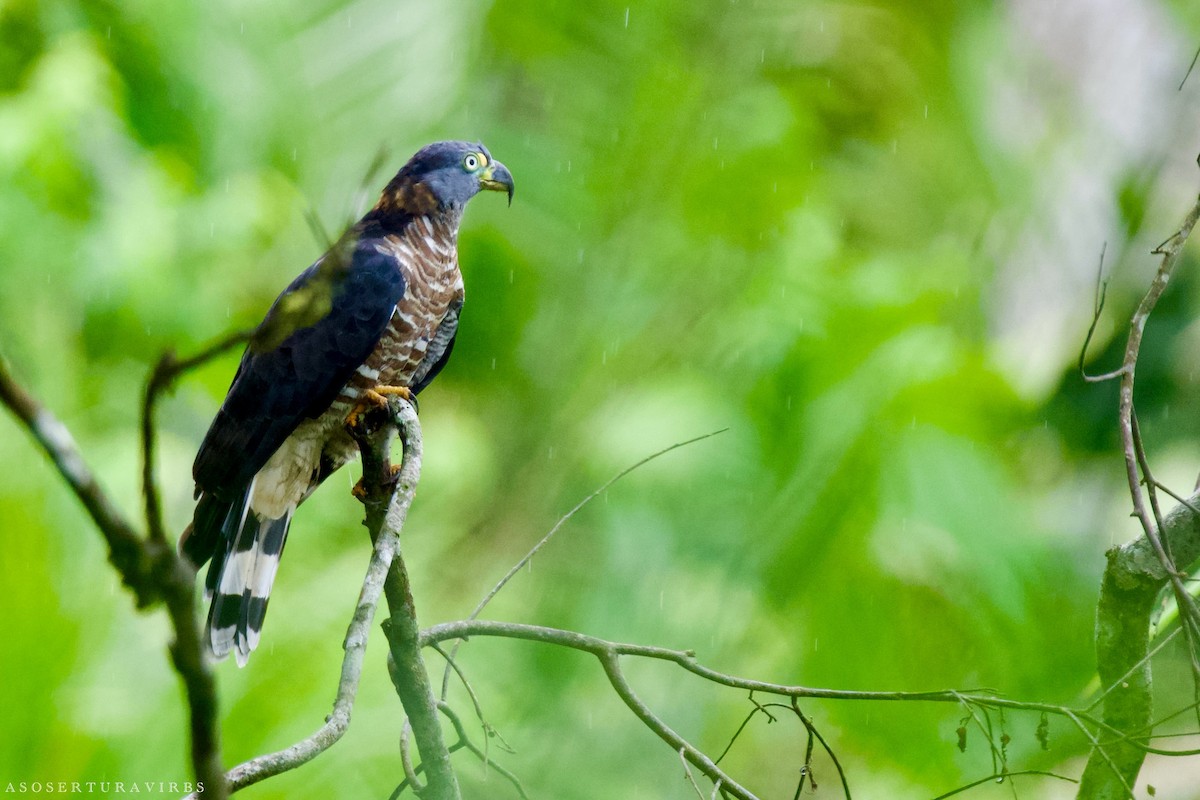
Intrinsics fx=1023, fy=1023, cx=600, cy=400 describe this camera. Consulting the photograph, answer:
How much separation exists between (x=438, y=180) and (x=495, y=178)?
126 mm

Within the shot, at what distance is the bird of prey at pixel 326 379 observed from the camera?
162 centimetres

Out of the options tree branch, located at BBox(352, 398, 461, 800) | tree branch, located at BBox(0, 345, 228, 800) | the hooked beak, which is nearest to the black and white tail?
tree branch, located at BBox(352, 398, 461, 800)

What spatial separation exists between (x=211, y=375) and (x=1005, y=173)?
2339 millimetres

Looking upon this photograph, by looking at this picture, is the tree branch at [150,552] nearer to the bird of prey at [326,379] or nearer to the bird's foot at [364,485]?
the bird's foot at [364,485]

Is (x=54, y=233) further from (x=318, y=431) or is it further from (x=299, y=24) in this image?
(x=318, y=431)

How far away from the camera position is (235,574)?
174cm

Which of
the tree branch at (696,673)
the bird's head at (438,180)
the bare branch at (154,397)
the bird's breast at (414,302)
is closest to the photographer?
the bare branch at (154,397)

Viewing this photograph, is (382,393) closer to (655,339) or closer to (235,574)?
(235,574)

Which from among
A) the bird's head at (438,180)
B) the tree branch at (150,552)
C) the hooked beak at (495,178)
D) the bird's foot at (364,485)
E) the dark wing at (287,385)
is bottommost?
the tree branch at (150,552)

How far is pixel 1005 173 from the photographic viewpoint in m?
3.10

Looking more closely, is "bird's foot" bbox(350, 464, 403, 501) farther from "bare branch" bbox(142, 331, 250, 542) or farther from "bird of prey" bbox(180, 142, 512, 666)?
"bare branch" bbox(142, 331, 250, 542)

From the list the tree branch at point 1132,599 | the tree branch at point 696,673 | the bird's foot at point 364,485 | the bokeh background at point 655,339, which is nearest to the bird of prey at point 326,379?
the bird's foot at point 364,485

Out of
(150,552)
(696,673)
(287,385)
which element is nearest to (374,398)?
(287,385)

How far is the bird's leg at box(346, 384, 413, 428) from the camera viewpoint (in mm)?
1650
